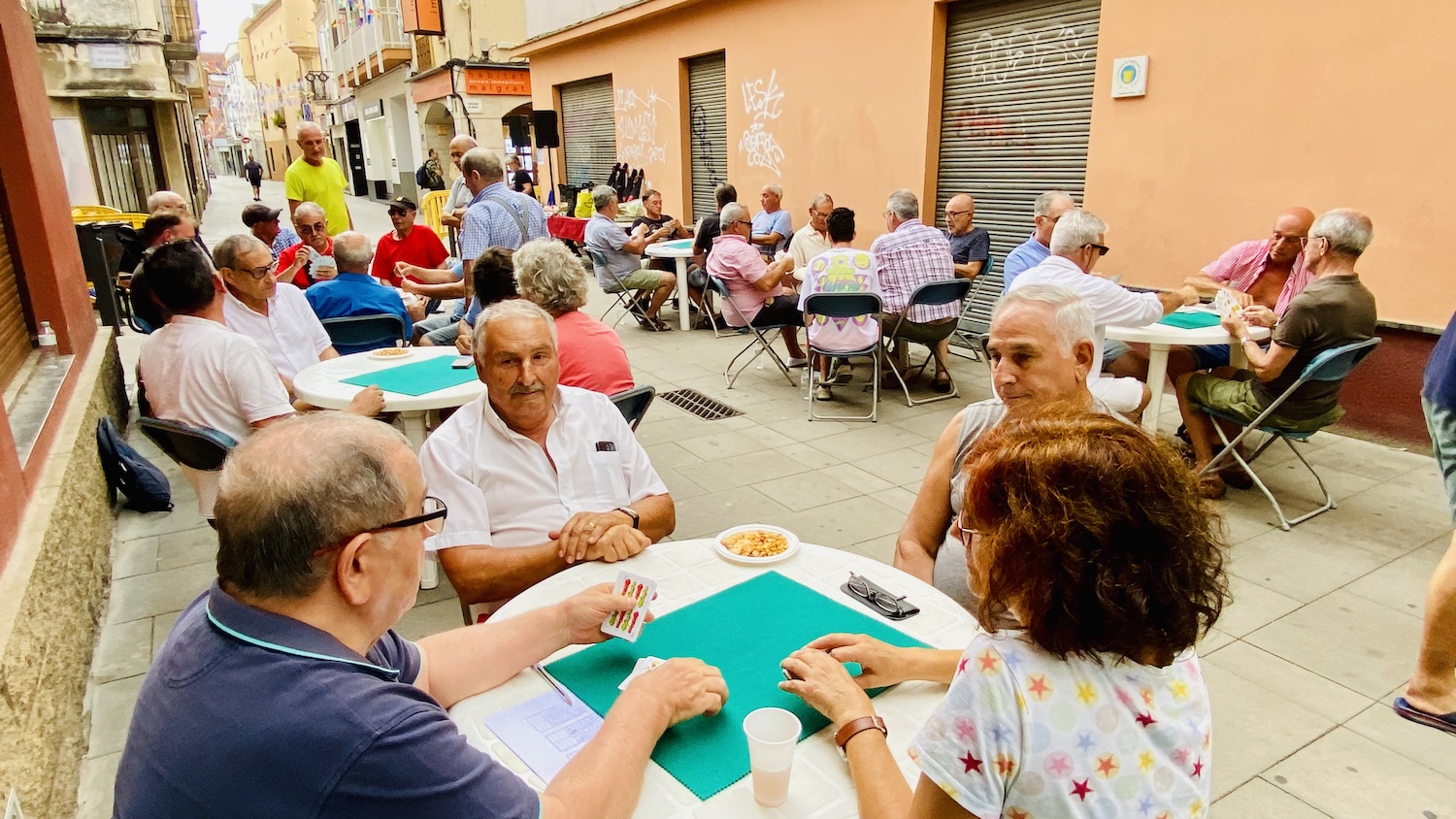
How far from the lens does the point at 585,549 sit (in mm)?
2010

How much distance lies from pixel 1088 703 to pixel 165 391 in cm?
337

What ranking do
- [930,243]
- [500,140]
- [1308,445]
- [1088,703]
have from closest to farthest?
[1088,703] → [1308,445] → [930,243] → [500,140]

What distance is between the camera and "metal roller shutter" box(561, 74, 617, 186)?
1381 cm

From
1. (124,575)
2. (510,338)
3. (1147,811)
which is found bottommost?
(124,575)

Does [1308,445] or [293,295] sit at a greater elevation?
[293,295]

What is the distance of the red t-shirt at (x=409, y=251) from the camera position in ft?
21.3

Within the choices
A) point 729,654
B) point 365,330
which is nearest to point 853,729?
point 729,654

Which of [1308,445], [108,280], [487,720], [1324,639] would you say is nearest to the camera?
[487,720]

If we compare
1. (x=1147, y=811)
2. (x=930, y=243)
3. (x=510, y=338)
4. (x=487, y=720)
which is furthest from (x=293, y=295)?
(x=1147, y=811)

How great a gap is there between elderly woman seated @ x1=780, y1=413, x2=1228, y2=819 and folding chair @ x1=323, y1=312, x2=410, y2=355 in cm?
444

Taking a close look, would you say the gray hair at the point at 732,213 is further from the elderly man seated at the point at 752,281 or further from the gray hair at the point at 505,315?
the gray hair at the point at 505,315

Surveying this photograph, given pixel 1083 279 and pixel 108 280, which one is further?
pixel 108 280

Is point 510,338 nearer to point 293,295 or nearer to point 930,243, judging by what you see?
point 293,295

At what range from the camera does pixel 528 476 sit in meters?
2.30
